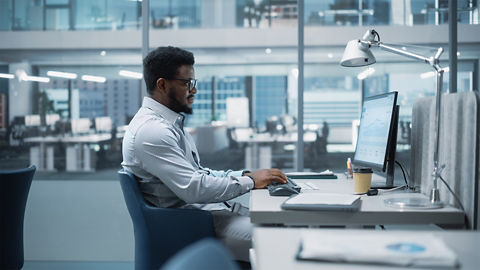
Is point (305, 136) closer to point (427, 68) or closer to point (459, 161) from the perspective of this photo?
point (427, 68)

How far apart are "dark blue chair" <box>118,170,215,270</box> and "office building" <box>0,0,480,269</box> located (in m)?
1.97

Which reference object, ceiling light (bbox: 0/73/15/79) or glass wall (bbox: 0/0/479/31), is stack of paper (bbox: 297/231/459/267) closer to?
glass wall (bbox: 0/0/479/31)

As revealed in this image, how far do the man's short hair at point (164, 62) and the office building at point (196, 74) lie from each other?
1522mm

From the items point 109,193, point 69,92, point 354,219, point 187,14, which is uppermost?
point 187,14

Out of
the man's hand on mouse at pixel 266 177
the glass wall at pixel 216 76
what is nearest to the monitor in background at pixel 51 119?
the glass wall at pixel 216 76

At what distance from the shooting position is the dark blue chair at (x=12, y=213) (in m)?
3.46

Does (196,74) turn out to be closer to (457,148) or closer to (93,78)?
(93,78)

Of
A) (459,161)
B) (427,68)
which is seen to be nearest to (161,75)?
(459,161)

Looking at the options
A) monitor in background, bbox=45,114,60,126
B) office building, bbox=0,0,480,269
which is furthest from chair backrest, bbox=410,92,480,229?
monitor in background, bbox=45,114,60,126

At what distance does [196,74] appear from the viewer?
443cm

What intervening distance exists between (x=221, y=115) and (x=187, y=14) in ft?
2.98

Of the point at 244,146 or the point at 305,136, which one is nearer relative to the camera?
the point at 305,136

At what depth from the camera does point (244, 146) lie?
4.89 m

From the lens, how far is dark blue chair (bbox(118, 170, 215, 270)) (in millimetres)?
2201
